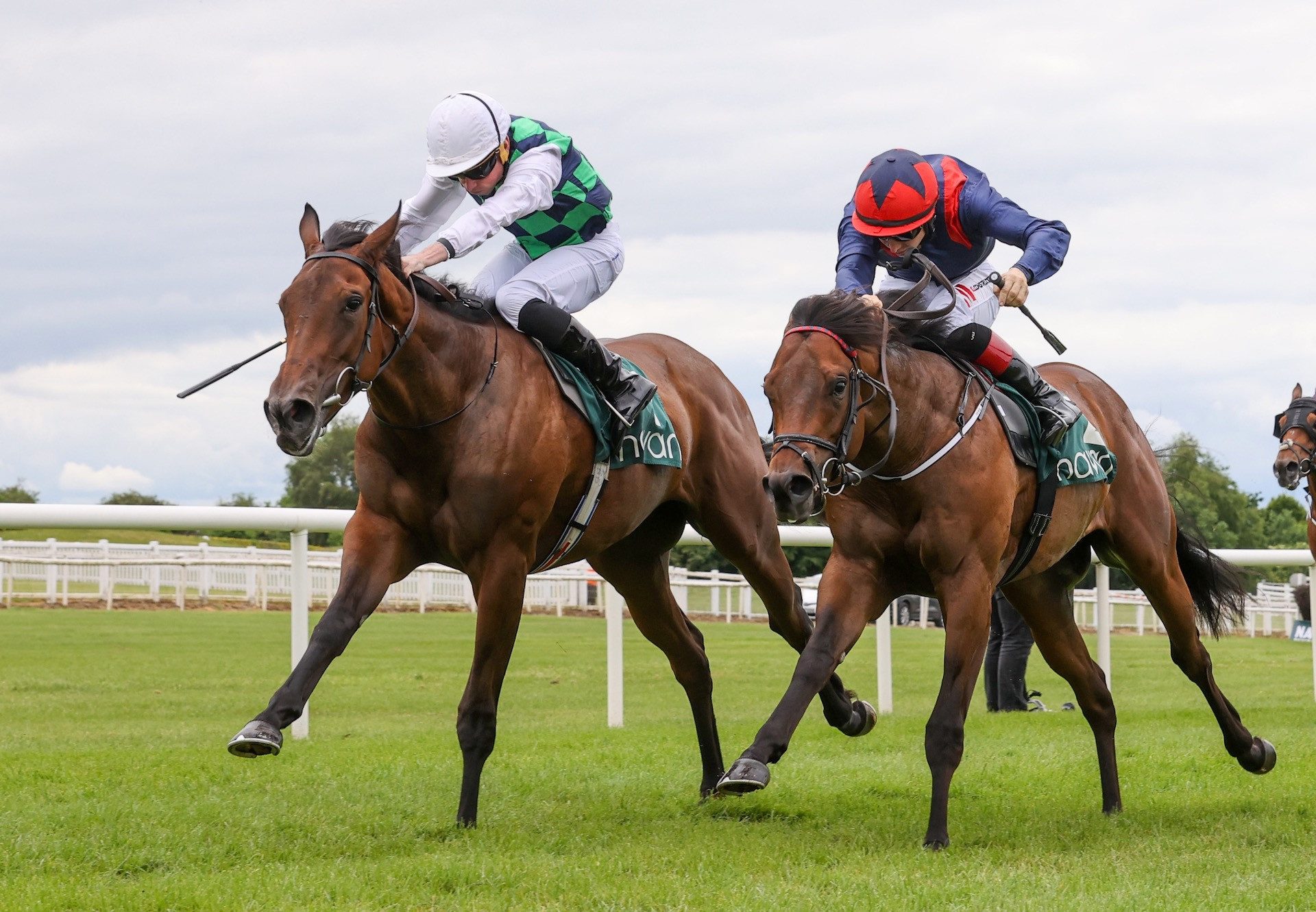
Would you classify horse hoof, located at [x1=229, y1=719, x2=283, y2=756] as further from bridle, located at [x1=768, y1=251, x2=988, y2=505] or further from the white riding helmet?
the white riding helmet

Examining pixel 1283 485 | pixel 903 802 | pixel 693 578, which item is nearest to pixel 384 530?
pixel 903 802

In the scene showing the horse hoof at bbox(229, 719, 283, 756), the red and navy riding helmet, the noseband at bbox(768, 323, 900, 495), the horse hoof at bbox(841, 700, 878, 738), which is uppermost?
the red and navy riding helmet

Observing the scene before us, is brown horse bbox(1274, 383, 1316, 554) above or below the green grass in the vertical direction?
above

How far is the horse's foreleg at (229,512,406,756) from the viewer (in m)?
4.30

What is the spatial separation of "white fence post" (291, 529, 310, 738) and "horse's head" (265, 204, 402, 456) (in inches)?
91.7

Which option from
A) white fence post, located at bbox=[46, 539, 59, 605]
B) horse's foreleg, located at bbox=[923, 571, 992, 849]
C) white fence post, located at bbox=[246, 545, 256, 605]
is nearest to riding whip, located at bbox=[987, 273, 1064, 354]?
horse's foreleg, located at bbox=[923, 571, 992, 849]

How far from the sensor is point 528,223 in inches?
237

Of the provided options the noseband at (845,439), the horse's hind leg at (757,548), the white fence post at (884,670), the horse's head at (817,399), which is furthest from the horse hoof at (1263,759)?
the white fence post at (884,670)

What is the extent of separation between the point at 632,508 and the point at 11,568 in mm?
8700

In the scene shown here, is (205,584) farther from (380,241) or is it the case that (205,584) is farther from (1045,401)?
(1045,401)

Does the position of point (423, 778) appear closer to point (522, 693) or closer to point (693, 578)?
point (522, 693)

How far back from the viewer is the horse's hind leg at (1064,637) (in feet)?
19.3

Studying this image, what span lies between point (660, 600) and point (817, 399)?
6.11 feet

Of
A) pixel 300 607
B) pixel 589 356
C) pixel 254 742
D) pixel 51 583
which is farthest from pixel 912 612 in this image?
pixel 254 742
